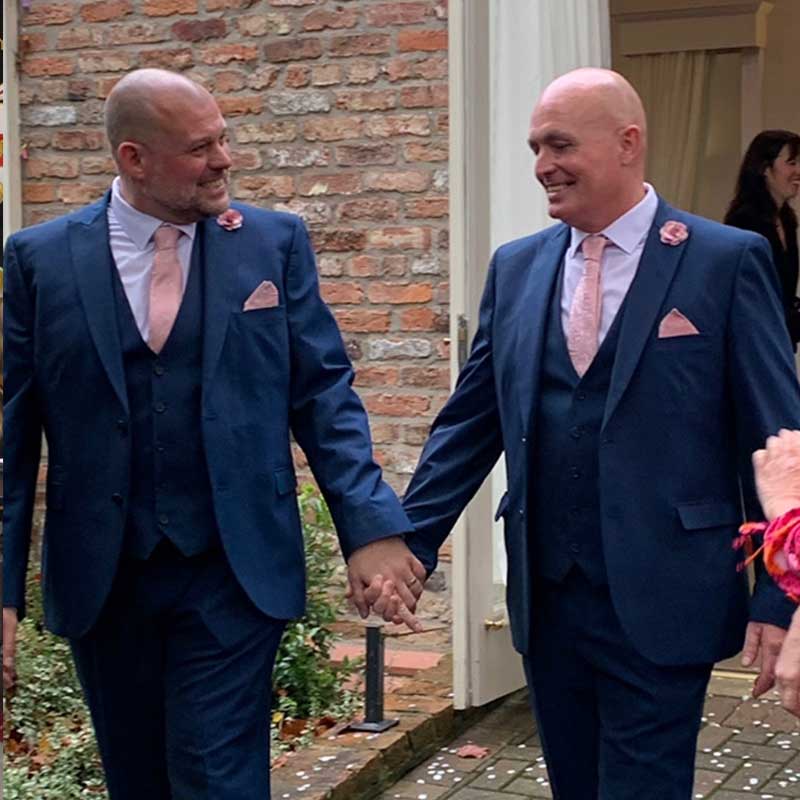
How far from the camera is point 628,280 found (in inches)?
141

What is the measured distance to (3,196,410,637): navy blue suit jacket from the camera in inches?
139

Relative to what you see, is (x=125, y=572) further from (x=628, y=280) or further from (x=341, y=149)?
(x=341, y=149)

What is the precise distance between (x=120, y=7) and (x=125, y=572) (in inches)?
149

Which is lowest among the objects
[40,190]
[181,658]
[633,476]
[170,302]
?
[181,658]

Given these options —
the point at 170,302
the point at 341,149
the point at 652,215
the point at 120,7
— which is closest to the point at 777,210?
the point at 341,149

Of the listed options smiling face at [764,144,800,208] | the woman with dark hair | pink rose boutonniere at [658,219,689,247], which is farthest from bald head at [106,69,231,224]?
smiling face at [764,144,800,208]

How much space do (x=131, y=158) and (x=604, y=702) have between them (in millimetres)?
1436

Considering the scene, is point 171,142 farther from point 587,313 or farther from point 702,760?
point 702,760

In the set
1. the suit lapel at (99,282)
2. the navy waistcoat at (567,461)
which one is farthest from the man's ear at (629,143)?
the suit lapel at (99,282)

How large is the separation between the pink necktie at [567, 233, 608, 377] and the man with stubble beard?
489 millimetres

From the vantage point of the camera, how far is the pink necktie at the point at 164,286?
355 cm

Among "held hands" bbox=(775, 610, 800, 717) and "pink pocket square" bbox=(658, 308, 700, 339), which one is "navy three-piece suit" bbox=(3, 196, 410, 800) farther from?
"held hands" bbox=(775, 610, 800, 717)

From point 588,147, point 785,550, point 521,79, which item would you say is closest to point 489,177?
point 521,79

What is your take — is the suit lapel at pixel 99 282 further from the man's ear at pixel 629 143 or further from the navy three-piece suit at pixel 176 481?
the man's ear at pixel 629 143
